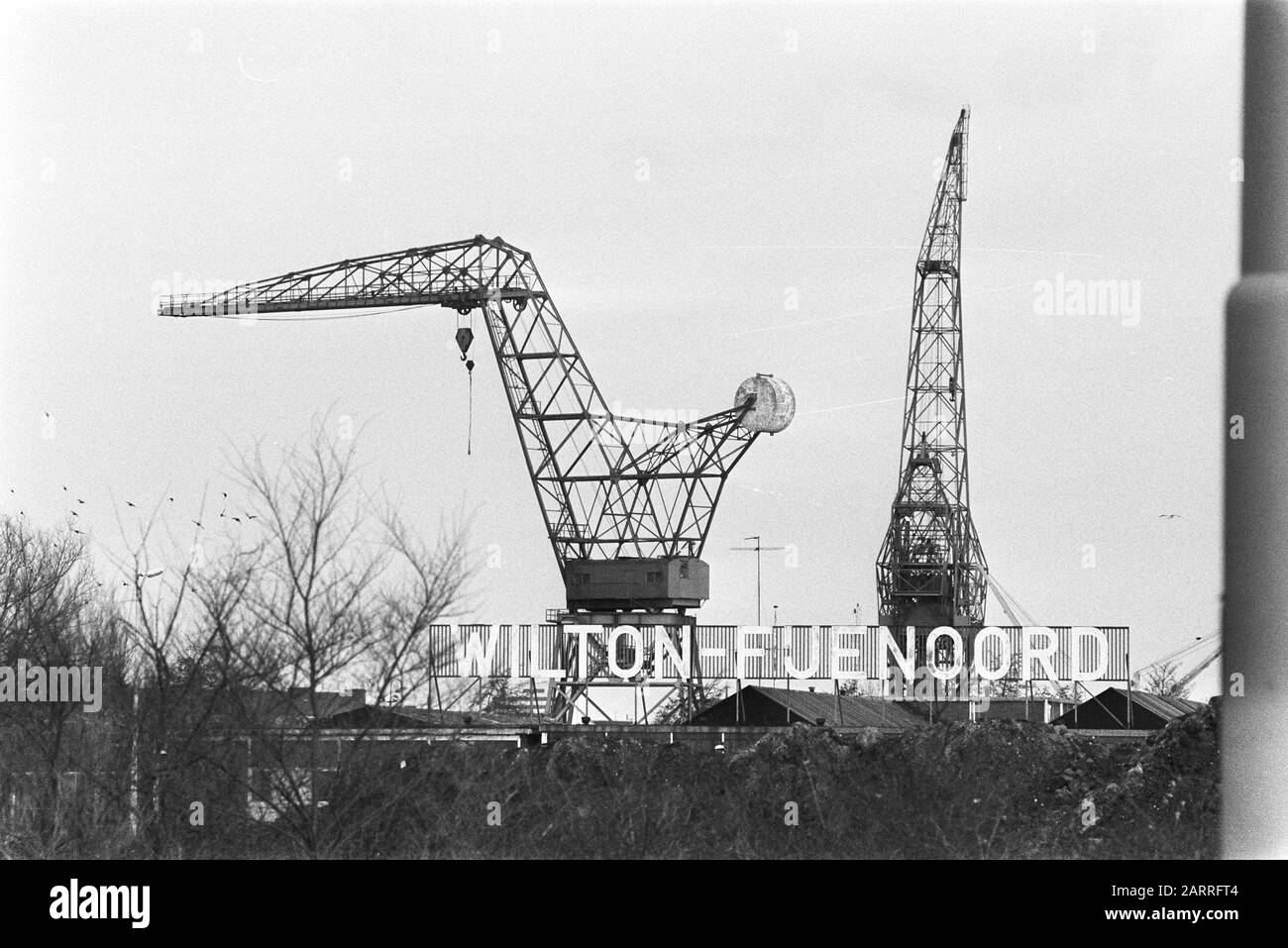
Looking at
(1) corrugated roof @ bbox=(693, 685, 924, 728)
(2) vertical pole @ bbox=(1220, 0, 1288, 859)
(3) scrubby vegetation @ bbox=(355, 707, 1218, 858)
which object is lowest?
(1) corrugated roof @ bbox=(693, 685, 924, 728)

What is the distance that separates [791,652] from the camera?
2165 inches

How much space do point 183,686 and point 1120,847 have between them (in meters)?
17.2

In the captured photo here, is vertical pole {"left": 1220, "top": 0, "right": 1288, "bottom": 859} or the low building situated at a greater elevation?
vertical pole {"left": 1220, "top": 0, "right": 1288, "bottom": 859}

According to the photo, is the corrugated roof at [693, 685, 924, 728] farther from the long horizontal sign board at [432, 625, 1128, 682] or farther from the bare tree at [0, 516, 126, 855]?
the bare tree at [0, 516, 126, 855]

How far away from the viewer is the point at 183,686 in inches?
1183

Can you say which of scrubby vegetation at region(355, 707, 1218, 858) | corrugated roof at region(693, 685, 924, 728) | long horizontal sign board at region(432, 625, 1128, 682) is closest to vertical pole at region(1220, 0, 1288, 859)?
scrubby vegetation at region(355, 707, 1218, 858)

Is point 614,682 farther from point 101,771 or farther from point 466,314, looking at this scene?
point 101,771

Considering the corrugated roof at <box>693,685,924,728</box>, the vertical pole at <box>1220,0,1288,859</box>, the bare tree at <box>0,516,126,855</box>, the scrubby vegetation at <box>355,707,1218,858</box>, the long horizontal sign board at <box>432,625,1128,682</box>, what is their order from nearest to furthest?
the vertical pole at <box>1220,0,1288,859</box>
the bare tree at <box>0,516,126,855</box>
the scrubby vegetation at <box>355,707,1218,858</box>
the long horizontal sign board at <box>432,625,1128,682</box>
the corrugated roof at <box>693,685,924,728</box>

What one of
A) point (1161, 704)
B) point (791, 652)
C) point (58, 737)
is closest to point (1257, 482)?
point (58, 737)

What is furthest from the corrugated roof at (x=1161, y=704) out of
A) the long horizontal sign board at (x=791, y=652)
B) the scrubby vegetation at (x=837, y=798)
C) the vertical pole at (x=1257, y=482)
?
the vertical pole at (x=1257, y=482)

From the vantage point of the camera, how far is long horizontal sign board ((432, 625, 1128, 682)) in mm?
50719

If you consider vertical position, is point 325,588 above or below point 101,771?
above

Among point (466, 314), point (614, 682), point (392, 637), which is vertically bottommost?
point (614, 682)
